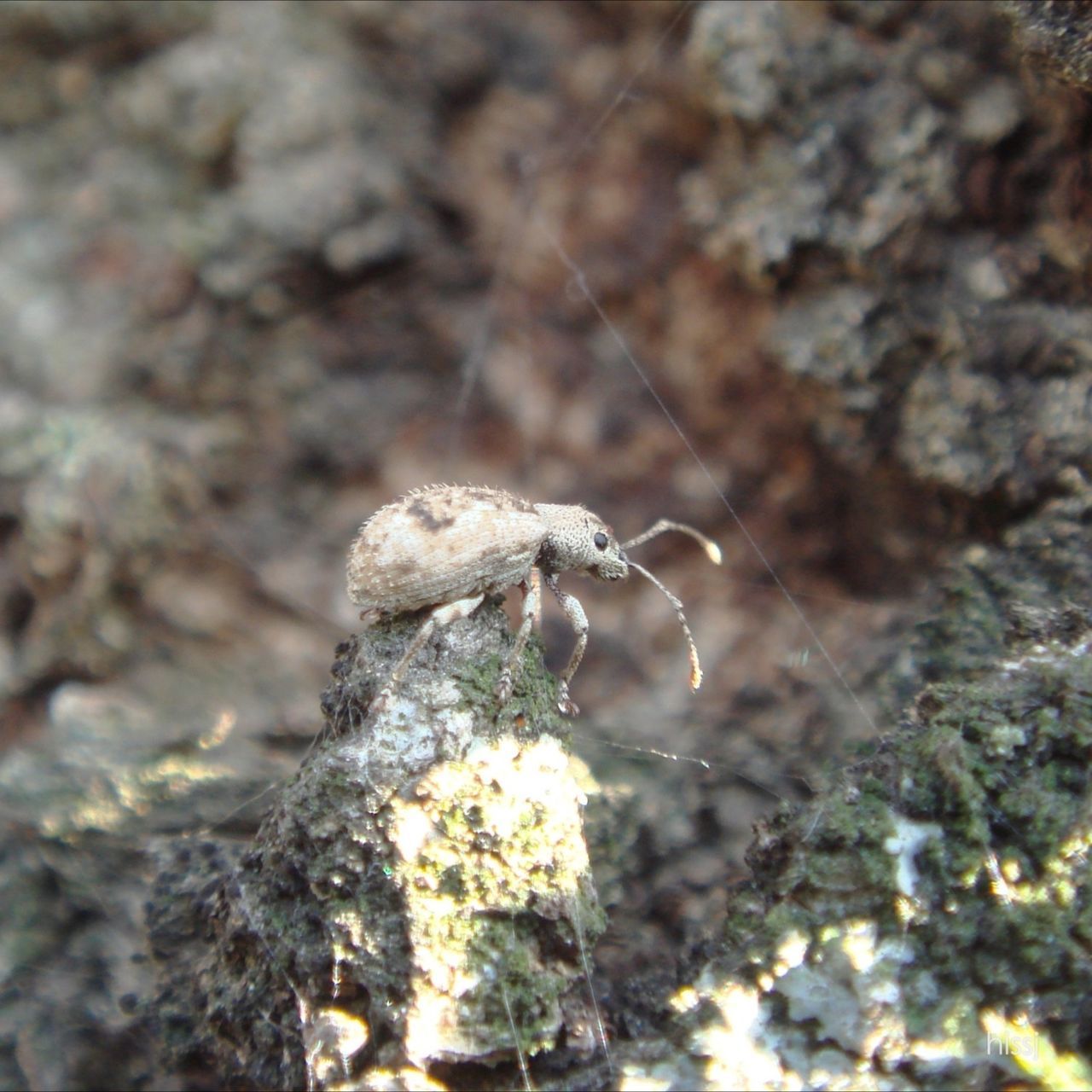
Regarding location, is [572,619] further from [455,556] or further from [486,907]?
[486,907]

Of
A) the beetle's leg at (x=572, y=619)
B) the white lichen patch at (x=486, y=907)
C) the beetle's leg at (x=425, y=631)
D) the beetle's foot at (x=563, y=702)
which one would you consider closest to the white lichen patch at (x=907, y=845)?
the white lichen patch at (x=486, y=907)

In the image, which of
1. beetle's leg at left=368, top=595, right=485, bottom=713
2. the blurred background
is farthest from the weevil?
the blurred background

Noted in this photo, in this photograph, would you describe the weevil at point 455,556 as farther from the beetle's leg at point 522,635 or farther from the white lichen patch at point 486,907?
the white lichen patch at point 486,907

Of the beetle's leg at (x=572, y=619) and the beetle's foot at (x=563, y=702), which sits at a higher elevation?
the beetle's leg at (x=572, y=619)

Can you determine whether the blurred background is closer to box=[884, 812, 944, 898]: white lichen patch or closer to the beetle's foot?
the beetle's foot

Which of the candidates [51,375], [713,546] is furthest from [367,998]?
[51,375]

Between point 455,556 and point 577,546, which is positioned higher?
point 577,546

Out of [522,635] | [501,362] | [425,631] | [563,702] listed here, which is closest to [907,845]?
[563,702]
